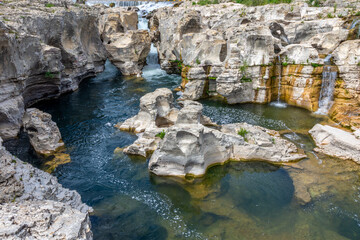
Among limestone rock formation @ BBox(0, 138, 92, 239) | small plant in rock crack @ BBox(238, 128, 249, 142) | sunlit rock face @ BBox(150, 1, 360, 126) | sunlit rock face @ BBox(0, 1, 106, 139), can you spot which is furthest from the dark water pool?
sunlit rock face @ BBox(150, 1, 360, 126)

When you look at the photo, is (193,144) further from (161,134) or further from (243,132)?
(243,132)

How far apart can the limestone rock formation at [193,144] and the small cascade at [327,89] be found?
A: 6120 mm

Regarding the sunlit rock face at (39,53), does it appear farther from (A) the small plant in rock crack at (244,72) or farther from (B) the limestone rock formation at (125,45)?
(A) the small plant in rock crack at (244,72)

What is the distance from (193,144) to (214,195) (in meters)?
2.30

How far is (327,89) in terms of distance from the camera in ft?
58.3

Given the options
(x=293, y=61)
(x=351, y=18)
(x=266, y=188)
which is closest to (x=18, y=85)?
(x=266, y=188)

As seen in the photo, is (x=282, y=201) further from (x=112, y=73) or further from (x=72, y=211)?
(x=112, y=73)

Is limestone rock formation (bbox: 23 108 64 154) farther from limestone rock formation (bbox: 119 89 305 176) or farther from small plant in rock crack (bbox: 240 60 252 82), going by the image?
small plant in rock crack (bbox: 240 60 252 82)

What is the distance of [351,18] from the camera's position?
20828 mm

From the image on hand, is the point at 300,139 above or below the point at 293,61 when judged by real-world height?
below

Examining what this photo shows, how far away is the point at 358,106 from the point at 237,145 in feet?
33.2

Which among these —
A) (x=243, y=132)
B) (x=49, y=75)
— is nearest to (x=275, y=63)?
(x=243, y=132)

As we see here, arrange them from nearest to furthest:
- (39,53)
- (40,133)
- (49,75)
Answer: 1. (40,133)
2. (39,53)
3. (49,75)

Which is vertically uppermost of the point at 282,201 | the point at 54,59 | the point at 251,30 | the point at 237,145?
the point at 251,30
